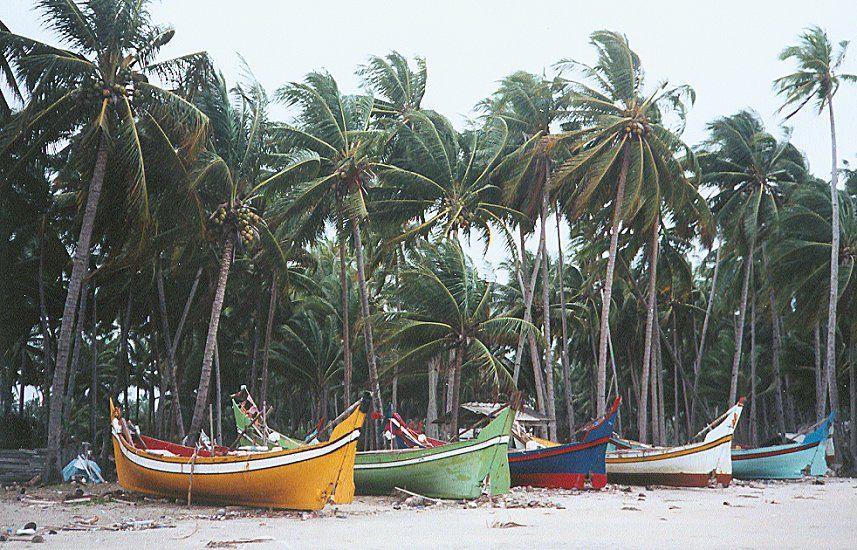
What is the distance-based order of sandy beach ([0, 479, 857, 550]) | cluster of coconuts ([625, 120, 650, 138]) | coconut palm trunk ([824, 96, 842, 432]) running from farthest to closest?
coconut palm trunk ([824, 96, 842, 432]), cluster of coconuts ([625, 120, 650, 138]), sandy beach ([0, 479, 857, 550])

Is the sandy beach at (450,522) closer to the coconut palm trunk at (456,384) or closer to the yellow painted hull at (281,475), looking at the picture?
the yellow painted hull at (281,475)

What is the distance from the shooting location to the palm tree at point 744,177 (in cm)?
3209

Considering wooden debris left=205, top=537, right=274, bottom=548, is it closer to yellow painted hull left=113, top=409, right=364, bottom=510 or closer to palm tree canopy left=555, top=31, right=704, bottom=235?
yellow painted hull left=113, top=409, right=364, bottom=510

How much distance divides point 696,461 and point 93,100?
1768 cm

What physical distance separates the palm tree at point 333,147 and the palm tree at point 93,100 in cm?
461

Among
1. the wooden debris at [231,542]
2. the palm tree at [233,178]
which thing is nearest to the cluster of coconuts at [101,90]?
the palm tree at [233,178]

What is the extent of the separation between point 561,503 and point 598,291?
969 inches

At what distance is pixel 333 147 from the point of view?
24844mm

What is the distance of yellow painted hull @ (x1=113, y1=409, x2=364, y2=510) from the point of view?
1464cm

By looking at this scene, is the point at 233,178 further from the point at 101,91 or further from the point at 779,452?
the point at 779,452

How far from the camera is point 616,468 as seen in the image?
24.7 metres

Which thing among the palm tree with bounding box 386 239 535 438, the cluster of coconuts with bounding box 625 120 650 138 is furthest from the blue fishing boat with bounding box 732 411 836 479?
the cluster of coconuts with bounding box 625 120 650 138

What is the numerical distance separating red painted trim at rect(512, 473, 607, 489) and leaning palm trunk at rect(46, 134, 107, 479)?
36.9ft

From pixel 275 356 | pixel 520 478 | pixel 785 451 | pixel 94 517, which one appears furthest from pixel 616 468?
pixel 275 356
